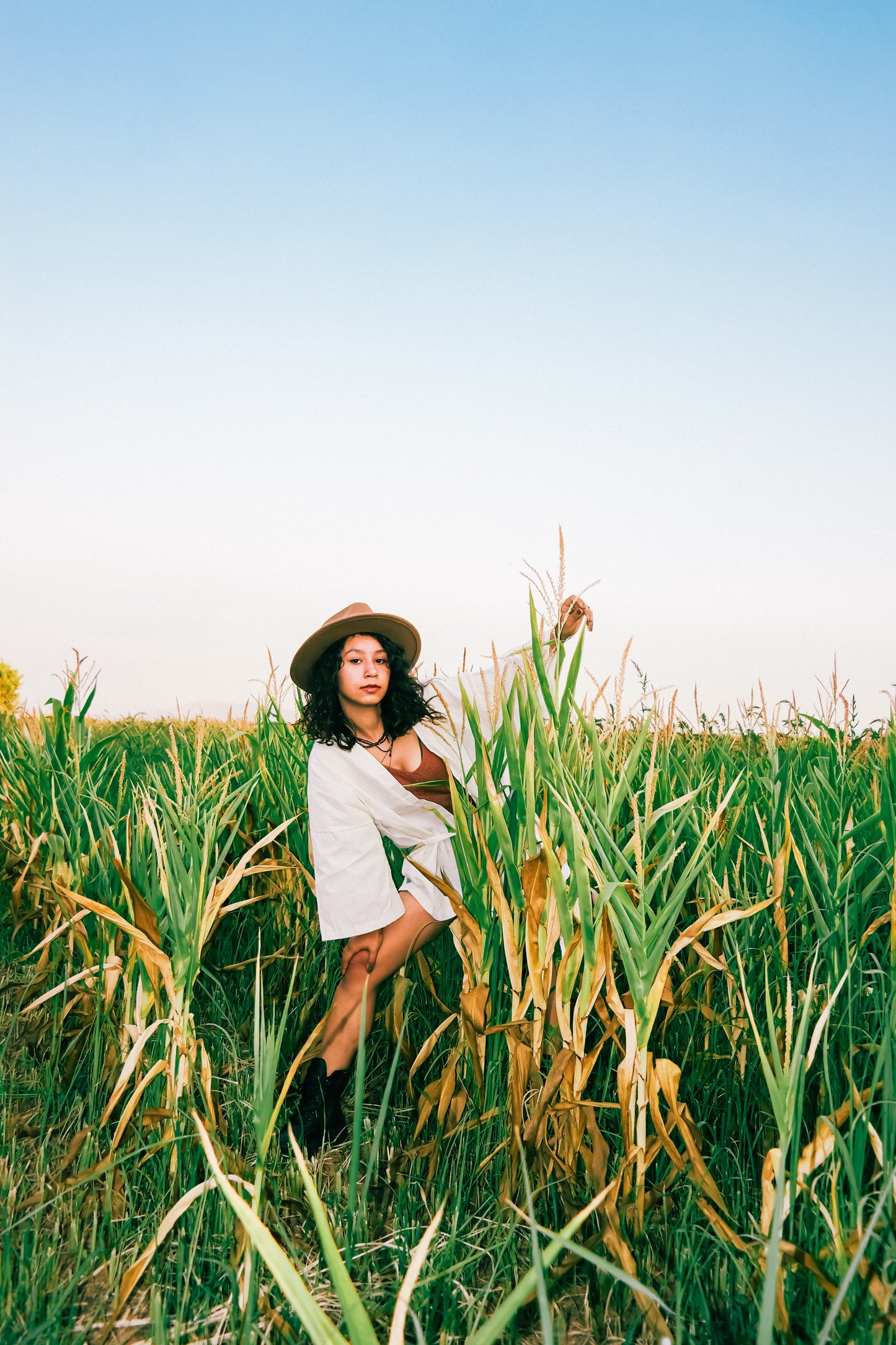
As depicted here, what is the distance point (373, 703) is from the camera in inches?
113

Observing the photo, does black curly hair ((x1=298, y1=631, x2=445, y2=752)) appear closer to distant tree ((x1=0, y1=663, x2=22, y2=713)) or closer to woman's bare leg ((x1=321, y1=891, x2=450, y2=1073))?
woman's bare leg ((x1=321, y1=891, x2=450, y2=1073))

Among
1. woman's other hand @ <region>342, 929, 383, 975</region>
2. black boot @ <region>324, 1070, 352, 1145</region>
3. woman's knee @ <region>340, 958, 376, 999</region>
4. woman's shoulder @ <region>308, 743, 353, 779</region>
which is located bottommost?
black boot @ <region>324, 1070, 352, 1145</region>

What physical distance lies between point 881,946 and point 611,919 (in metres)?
1.29

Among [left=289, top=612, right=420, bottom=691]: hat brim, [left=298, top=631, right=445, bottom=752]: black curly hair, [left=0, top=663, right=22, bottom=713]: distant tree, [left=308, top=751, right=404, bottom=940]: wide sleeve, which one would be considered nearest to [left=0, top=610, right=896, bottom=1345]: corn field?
[left=308, top=751, right=404, bottom=940]: wide sleeve

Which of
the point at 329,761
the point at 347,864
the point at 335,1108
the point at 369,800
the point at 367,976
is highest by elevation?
the point at 329,761

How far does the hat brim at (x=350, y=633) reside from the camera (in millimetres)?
2918

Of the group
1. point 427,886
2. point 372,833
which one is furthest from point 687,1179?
point 372,833

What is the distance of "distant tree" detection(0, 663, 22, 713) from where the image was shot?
460 inches

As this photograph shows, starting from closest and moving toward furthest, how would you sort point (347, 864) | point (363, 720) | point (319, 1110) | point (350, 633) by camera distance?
point (319, 1110), point (347, 864), point (363, 720), point (350, 633)

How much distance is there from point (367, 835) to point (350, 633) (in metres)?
0.70

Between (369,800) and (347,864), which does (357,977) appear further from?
(369,800)

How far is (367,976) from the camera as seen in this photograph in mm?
2422

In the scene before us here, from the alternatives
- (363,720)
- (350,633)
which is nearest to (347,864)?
(363,720)

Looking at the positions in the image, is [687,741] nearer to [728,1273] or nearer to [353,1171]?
[728,1273]
